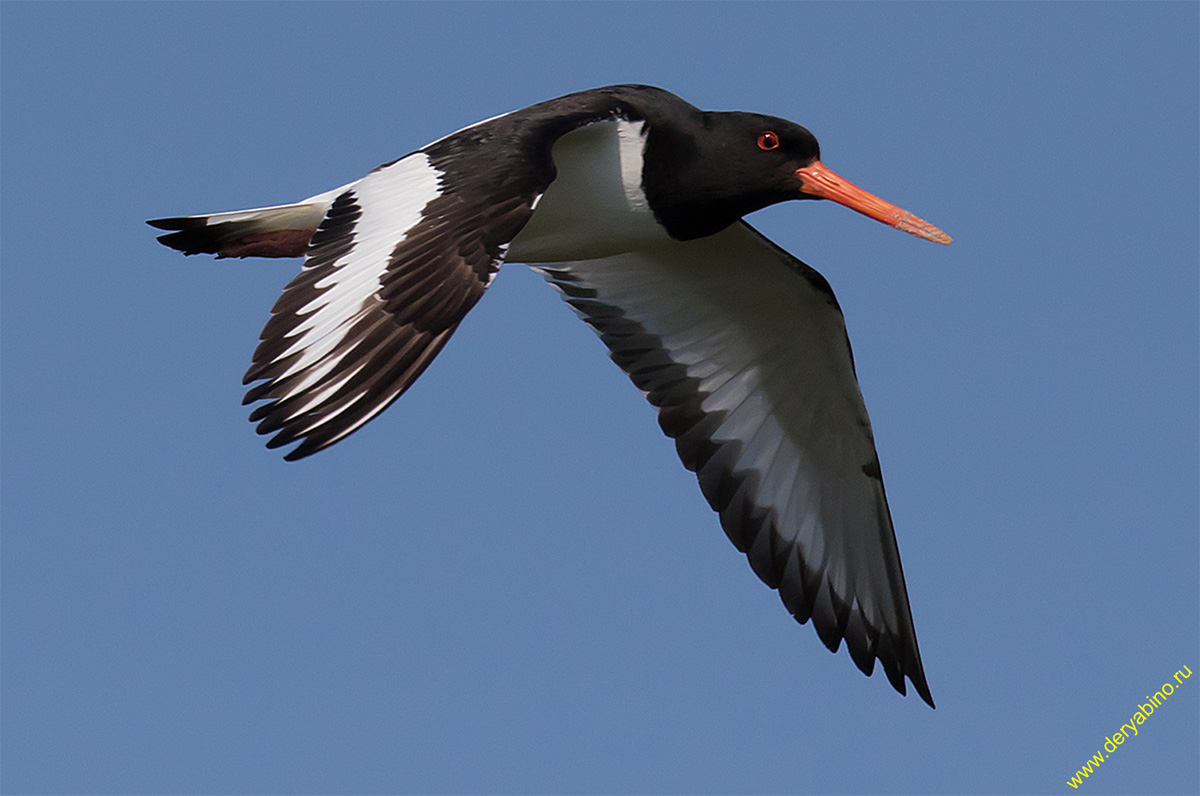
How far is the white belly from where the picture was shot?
6.70 metres

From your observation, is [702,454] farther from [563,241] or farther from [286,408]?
[286,408]

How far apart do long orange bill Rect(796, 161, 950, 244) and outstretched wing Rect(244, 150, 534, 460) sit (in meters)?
1.95

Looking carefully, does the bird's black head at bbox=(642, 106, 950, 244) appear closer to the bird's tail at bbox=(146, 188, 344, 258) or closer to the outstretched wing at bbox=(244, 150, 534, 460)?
the outstretched wing at bbox=(244, 150, 534, 460)

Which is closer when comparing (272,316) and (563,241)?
(272,316)

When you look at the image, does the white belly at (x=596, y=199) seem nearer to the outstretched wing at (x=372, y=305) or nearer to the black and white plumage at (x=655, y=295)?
the black and white plumage at (x=655, y=295)

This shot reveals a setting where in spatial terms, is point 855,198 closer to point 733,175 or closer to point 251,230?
point 733,175

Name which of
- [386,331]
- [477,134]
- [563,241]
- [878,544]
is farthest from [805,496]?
[386,331]

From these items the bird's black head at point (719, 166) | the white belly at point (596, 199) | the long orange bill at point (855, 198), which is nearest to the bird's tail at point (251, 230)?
the white belly at point (596, 199)

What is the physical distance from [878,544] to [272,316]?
404cm

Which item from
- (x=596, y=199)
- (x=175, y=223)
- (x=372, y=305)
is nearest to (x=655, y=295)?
(x=596, y=199)

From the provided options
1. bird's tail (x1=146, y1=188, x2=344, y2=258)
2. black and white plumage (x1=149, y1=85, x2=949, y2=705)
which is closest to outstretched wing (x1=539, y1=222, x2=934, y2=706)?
black and white plumage (x1=149, y1=85, x2=949, y2=705)

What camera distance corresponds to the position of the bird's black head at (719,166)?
22.2ft

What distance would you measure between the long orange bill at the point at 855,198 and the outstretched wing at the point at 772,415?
29.5 inches

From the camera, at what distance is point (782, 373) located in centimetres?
808
